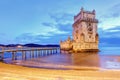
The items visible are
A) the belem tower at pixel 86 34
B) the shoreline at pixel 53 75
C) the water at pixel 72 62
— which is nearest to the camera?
the shoreline at pixel 53 75

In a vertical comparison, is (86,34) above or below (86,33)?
below

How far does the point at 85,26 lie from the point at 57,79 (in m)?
55.2

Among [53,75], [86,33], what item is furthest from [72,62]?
[86,33]

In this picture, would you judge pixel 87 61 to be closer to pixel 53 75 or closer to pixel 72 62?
pixel 72 62

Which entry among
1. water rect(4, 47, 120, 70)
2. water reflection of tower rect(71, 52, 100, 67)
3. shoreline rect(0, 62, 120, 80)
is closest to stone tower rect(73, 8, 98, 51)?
water rect(4, 47, 120, 70)

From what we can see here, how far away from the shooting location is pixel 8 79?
10570mm

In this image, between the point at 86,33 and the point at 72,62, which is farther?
the point at 86,33

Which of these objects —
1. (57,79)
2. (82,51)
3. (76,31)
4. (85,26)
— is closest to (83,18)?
(85,26)

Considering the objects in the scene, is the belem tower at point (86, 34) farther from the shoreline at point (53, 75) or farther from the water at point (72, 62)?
the shoreline at point (53, 75)

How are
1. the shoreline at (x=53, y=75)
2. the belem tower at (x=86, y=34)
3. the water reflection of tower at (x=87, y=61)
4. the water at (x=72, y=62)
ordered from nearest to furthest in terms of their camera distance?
the shoreline at (x=53, y=75), the water at (x=72, y=62), the water reflection of tower at (x=87, y=61), the belem tower at (x=86, y=34)

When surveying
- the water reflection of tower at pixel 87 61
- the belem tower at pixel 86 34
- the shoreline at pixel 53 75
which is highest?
the belem tower at pixel 86 34

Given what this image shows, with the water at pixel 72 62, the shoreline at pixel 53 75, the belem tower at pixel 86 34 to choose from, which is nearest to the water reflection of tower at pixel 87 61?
the water at pixel 72 62

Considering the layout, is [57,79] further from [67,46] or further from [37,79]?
[67,46]

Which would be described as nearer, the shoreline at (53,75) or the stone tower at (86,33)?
the shoreline at (53,75)
